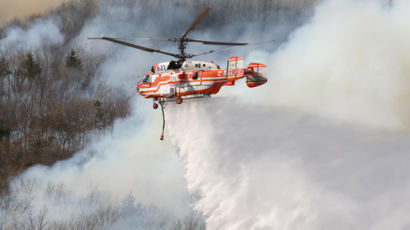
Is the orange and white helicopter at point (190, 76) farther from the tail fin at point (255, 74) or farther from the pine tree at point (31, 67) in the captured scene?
the pine tree at point (31, 67)

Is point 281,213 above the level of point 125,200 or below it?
above

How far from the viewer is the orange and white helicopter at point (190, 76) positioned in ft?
123

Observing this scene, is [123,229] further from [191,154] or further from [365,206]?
[365,206]

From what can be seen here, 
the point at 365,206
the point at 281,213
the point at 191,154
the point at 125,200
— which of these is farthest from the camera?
the point at 125,200

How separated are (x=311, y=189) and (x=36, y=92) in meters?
127

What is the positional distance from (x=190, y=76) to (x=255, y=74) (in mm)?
6197

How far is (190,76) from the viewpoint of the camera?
39.9m

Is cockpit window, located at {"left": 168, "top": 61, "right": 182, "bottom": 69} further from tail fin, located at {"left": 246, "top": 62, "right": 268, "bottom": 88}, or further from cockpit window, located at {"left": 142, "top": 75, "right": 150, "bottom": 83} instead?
tail fin, located at {"left": 246, "top": 62, "right": 268, "bottom": 88}

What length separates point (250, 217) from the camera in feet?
117

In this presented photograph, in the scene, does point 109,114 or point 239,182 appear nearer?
point 239,182

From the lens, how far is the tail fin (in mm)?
37562

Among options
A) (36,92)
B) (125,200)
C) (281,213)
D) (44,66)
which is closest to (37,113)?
(36,92)

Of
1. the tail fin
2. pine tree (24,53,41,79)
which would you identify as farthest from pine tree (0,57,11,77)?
the tail fin

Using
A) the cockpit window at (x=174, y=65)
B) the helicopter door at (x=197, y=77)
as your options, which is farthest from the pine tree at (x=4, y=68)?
A: the helicopter door at (x=197, y=77)
